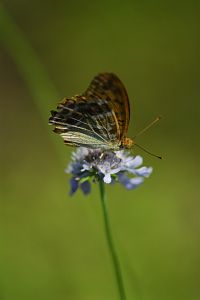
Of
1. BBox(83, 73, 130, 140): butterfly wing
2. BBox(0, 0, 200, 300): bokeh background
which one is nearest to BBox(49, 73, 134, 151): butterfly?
BBox(83, 73, 130, 140): butterfly wing

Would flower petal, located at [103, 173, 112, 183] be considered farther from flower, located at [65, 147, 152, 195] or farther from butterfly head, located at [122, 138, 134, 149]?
butterfly head, located at [122, 138, 134, 149]

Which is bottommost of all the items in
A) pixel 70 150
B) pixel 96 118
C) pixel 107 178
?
pixel 107 178

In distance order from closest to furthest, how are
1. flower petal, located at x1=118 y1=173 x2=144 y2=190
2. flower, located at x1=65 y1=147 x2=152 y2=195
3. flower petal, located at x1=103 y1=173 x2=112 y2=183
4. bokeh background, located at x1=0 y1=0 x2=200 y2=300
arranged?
flower petal, located at x1=103 y1=173 x2=112 y2=183 → flower, located at x1=65 y1=147 x2=152 y2=195 → flower petal, located at x1=118 y1=173 x2=144 y2=190 → bokeh background, located at x1=0 y1=0 x2=200 y2=300

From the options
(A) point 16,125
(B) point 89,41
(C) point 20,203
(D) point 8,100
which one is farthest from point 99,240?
(B) point 89,41

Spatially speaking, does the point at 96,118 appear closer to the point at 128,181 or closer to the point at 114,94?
the point at 114,94

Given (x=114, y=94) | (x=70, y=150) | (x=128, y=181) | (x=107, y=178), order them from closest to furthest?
1. (x=107, y=178)
2. (x=114, y=94)
3. (x=128, y=181)
4. (x=70, y=150)

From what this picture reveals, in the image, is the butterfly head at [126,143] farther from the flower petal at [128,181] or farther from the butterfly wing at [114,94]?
the flower petal at [128,181]

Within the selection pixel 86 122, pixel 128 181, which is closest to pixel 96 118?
pixel 86 122

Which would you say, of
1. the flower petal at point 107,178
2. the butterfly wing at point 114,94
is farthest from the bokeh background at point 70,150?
the butterfly wing at point 114,94
